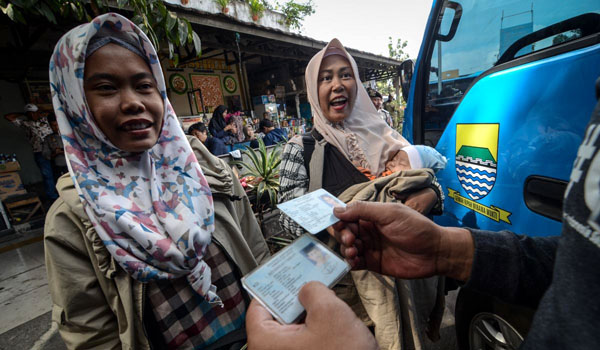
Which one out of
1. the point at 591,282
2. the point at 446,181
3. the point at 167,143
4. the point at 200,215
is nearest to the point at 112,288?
the point at 200,215

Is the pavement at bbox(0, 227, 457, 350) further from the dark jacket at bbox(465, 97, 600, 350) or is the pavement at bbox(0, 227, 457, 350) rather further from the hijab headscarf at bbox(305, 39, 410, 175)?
the dark jacket at bbox(465, 97, 600, 350)

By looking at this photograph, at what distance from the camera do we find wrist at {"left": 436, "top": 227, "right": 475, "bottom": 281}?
100cm

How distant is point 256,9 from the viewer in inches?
428

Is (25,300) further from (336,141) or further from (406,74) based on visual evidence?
(406,74)

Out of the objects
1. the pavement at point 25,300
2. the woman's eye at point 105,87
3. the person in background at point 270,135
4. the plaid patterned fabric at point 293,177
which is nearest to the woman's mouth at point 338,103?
the plaid patterned fabric at point 293,177

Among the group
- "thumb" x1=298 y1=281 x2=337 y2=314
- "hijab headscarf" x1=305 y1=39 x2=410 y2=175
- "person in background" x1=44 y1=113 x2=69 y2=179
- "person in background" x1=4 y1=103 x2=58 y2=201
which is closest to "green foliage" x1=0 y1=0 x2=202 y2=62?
"hijab headscarf" x1=305 y1=39 x2=410 y2=175

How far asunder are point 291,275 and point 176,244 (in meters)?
0.56

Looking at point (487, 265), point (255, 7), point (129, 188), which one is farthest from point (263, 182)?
point (255, 7)

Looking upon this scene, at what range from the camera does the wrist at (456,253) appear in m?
1.00

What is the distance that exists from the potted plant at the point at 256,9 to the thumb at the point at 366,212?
39.8 ft

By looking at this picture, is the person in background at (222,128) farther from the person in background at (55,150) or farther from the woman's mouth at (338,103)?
the woman's mouth at (338,103)

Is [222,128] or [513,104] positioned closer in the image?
[513,104]

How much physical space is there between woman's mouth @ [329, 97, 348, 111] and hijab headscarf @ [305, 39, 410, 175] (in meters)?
0.10

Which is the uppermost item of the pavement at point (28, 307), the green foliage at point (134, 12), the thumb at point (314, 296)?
the green foliage at point (134, 12)
